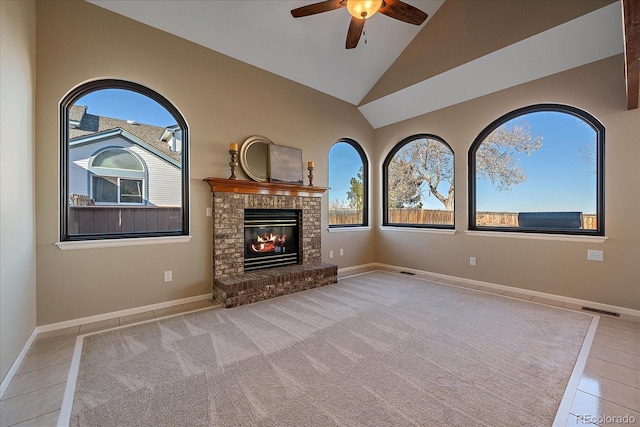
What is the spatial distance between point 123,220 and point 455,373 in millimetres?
3542

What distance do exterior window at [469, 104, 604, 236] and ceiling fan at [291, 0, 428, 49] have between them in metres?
2.20

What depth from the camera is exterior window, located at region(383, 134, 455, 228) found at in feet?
15.5

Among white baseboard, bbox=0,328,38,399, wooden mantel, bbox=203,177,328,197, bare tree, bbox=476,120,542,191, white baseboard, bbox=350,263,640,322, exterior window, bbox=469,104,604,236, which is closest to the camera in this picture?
white baseboard, bbox=0,328,38,399

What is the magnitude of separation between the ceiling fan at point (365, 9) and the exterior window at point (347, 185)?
7.91ft

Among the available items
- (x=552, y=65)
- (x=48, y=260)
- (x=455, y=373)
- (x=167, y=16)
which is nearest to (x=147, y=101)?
(x=167, y=16)

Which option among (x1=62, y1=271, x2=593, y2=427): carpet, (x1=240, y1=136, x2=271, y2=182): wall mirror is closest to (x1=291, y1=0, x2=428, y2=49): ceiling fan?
(x1=240, y1=136, x2=271, y2=182): wall mirror

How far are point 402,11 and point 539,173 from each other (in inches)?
111

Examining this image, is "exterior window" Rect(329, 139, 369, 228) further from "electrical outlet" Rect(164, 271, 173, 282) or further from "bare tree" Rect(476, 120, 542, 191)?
"electrical outlet" Rect(164, 271, 173, 282)

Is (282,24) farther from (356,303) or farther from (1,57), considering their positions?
(356,303)

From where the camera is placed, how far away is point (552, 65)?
3.45 m

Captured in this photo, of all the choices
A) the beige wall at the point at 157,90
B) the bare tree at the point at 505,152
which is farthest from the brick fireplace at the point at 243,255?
the bare tree at the point at 505,152

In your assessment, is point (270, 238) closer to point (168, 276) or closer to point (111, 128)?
point (168, 276)

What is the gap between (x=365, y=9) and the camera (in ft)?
8.46

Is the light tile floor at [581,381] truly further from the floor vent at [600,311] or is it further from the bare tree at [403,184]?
the bare tree at [403,184]
